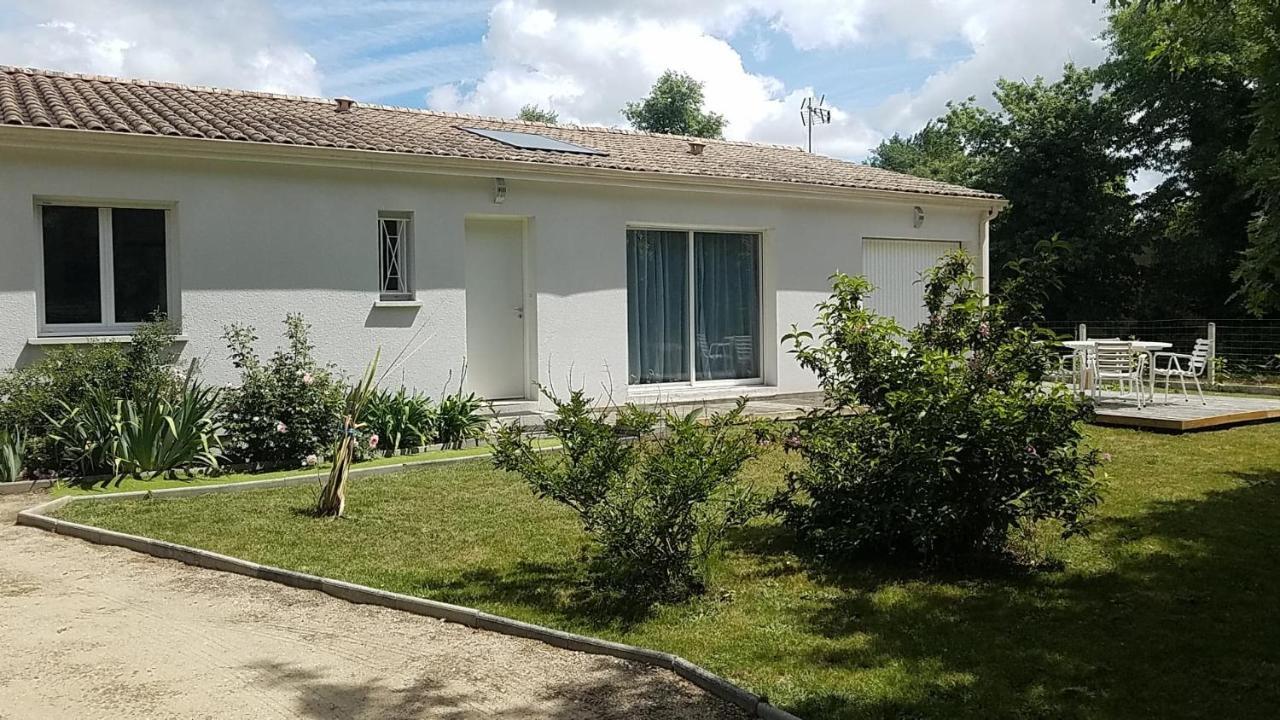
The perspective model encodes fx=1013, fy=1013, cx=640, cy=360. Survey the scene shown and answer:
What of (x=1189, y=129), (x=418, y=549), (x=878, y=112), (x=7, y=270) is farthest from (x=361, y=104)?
(x=878, y=112)

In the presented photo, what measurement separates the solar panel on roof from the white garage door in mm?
4987

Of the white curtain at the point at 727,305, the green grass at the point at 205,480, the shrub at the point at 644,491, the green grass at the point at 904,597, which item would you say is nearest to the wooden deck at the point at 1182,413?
the green grass at the point at 904,597

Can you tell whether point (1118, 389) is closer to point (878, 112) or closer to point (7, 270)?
point (7, 270)

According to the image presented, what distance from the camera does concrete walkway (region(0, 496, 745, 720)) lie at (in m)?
4.43

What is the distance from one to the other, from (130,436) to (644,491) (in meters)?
6.25

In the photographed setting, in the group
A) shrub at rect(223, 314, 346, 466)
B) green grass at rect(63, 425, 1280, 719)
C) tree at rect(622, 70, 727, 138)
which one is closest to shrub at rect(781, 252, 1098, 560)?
green grass at rect(63, 425, 1280, 719)

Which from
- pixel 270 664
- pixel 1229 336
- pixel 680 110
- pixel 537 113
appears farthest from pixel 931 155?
pixel 270 664

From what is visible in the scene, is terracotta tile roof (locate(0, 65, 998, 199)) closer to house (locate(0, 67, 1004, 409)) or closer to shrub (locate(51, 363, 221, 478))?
house (locate(0, 67, 1004, 409))

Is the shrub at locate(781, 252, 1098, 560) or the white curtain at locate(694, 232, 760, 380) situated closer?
the shrub at locate(781, 252, 1098, 560)

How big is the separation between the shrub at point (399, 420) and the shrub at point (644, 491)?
17.2 ft

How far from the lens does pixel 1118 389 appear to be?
48.7ft

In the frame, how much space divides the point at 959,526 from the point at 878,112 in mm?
68180

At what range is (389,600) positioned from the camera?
19.7 ft

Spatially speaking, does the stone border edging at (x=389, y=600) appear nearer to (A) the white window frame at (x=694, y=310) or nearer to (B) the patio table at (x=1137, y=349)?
(A) the white window frame at (x=694, y=310)
